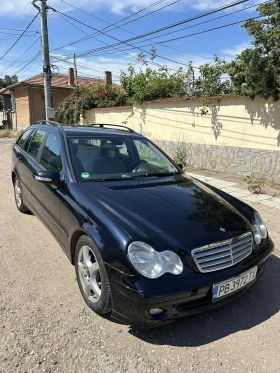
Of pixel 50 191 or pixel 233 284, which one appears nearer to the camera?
pixel 233 284

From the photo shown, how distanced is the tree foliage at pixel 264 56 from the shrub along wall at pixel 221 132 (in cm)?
57

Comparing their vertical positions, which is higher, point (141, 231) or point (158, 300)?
point (141, 231)

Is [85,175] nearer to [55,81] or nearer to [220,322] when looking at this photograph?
[220,322]

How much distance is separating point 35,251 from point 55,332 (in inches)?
61.0

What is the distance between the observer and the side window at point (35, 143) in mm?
4378

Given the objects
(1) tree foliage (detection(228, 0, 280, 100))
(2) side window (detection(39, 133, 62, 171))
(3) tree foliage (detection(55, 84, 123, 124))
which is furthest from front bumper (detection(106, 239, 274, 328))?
(3) tree foliage (detection(55, 84, 123, 124))

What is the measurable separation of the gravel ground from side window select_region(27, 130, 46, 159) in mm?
1793

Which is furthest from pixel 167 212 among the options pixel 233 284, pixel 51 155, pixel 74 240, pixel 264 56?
pixel 264 56

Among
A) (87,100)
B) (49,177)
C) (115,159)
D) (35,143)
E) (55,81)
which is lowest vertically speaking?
(49,177)

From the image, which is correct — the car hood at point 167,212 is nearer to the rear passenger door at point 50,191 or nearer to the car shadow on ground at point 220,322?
the rear passenger door at point 50,191

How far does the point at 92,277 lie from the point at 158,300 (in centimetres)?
72

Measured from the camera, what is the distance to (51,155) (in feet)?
12.6

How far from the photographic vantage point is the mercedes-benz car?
7.51ft

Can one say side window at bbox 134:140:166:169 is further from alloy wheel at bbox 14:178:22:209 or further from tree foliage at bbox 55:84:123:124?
tree foliage at bbox 55:84:123:124
